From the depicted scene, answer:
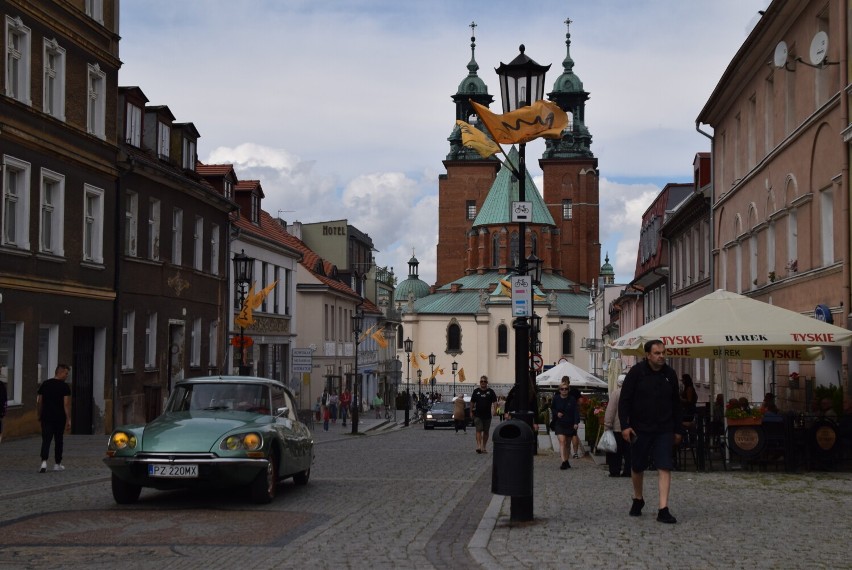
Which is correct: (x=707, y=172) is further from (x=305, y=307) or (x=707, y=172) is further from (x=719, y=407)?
(x=305, y=307)

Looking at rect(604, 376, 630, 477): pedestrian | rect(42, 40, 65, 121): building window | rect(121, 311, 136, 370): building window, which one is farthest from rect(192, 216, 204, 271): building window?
rect(604, 376, 630, 477): pedestrian

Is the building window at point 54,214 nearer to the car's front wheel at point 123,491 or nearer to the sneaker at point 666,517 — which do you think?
the car's front wheel at point 123,491

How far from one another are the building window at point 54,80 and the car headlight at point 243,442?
14.9 m

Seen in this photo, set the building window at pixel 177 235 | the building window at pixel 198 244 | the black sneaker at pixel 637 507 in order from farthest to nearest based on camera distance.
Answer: the building window at pixel 198 244 → the building window at pixel 177 235 → the black sneaker at pixel 637 507

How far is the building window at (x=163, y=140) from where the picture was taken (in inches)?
1350

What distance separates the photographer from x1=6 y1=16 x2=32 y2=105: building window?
2370 cm

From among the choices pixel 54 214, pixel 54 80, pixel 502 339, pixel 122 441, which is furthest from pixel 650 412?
pixel 502 339

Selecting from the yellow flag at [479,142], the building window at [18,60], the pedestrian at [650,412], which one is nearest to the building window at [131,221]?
the building window at [18,60]

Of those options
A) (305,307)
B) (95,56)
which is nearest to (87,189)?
(95,56)

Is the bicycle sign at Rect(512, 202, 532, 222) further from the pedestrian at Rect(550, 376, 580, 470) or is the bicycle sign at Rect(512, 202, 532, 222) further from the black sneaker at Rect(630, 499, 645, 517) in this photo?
the pedestrian at Rect(550, 376, 580, 470)

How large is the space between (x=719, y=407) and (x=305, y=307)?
38.1 m

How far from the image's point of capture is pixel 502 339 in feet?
412

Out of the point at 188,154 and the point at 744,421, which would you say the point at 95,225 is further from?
the point at 744,421

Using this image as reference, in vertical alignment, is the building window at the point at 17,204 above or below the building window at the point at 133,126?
below
